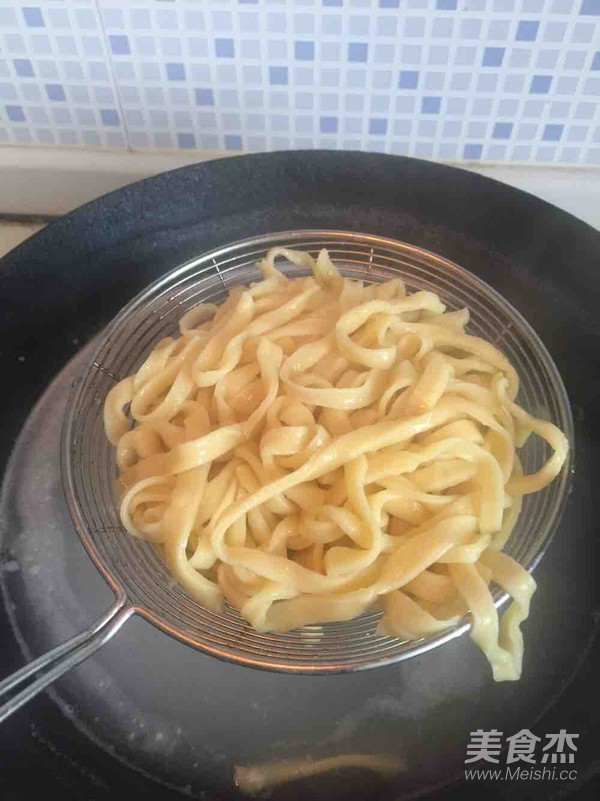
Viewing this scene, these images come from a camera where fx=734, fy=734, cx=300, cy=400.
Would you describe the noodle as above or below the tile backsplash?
below

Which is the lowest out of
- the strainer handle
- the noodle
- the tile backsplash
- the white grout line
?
the strainer handle

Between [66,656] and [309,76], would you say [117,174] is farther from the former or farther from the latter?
[66,656]

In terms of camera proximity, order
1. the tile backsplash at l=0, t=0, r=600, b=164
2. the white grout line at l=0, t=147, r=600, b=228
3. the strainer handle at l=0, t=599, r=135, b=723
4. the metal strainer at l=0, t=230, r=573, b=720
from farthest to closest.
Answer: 1. the white grout line at l=0, t=147, r=600, b=228
2. the tile backsplash at l=0, t=0, r=600, b=164
3. the metal strainer at l=0, t=230, r=573, b=720
4. the strainer handle at l=0, t=599, r=135, b=723

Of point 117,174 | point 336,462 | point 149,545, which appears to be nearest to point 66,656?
point 149,545

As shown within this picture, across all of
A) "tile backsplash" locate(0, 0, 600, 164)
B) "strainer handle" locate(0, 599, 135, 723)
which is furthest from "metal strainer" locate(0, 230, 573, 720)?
"tile backsplash" locate(0, 0, 600, 164)

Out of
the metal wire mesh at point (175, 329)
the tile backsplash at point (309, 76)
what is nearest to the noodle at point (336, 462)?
the metal wire mesh at point (175, 329)

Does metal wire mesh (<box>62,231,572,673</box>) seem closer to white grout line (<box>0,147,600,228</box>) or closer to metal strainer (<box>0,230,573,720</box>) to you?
metal strainer (<box>0,230,573,720</box>)

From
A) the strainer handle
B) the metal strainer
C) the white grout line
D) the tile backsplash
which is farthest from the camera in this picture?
the white grout line

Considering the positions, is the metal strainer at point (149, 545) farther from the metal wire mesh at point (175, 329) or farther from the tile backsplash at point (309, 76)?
the tile backsplash at point (309, 76)
